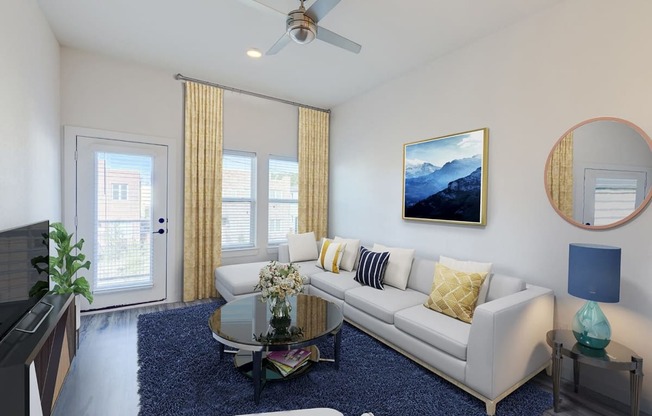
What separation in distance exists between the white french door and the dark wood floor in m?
0.69

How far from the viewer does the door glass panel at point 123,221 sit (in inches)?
137

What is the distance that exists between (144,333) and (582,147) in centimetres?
421

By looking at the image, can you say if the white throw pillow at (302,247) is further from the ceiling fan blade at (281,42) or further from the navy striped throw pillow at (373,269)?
the ceiling fan blade at (281,42)

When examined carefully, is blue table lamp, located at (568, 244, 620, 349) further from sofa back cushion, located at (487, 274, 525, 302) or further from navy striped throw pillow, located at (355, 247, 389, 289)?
navy striped throw pillow, located at (355, 247, 389, 289)

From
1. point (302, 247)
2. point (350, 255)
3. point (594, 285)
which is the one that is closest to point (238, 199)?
point (302, 247)

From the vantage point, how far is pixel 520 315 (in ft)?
6.81

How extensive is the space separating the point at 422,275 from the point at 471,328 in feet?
3.71

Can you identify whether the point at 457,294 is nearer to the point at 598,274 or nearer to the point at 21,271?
the point at 598,274

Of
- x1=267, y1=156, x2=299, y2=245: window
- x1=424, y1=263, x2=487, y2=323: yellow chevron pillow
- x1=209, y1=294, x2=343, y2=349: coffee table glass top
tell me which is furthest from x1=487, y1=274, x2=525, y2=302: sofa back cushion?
x1=267, y1=156, x2=299, y2=245: window

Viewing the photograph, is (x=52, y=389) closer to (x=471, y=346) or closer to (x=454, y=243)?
(x=471, y=346)

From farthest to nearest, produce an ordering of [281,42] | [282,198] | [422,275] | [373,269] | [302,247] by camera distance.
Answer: [282,198] < [302,247] < [373,269] < [422,275] < [281,42]

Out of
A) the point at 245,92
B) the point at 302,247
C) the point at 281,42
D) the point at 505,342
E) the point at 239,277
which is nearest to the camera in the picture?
the point at 505,342

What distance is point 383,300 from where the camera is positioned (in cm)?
286

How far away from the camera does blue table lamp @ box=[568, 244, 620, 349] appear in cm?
184
